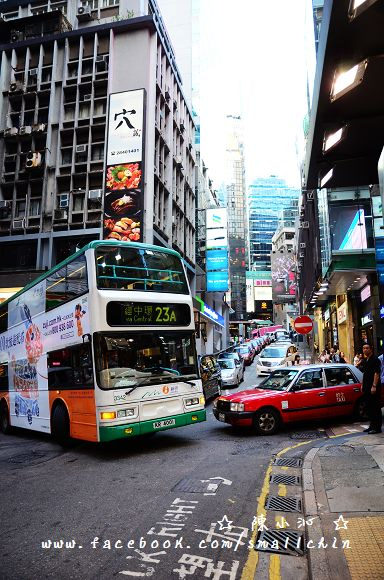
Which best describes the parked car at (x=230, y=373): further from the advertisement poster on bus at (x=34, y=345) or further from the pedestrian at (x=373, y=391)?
the pedestrian at (x=373, y=391)

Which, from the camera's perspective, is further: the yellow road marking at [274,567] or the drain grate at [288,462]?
the drain grate at [288,462]

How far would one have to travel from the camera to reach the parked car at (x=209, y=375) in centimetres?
1541

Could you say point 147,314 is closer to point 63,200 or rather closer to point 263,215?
point 63,200

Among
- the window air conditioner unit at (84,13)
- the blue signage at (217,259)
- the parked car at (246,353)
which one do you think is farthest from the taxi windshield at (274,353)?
the window air conditioner unit at (84,13)

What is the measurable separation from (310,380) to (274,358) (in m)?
15.8

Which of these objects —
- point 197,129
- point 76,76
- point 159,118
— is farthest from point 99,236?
point 197,129

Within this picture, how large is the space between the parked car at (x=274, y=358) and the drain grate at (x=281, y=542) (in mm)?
20207

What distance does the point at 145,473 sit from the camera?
23.0 feet

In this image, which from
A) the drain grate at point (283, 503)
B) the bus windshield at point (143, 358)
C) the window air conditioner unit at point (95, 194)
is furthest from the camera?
the window air conditioner unit at point (95, 194)

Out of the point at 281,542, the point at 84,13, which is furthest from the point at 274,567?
the point at 84,13

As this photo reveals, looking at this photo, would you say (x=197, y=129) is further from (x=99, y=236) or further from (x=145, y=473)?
(x=145, y=473)

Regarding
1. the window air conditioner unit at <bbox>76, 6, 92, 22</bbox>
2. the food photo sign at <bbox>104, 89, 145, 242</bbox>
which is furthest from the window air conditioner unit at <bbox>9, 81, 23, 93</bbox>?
the food photo sign at <bbox>104, 89, 145, 242</bbox>

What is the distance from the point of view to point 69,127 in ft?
99.3

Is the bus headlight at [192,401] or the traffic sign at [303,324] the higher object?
the traffic sign at [303,324]
